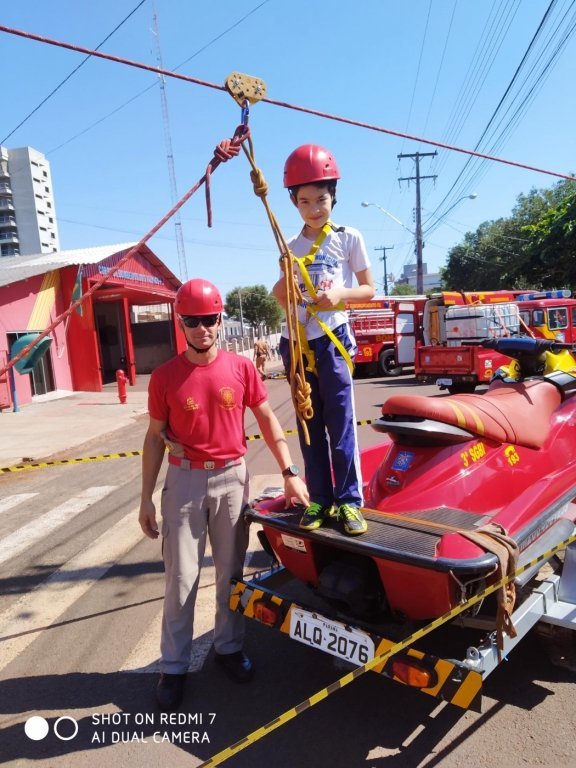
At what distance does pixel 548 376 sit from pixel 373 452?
129 cm

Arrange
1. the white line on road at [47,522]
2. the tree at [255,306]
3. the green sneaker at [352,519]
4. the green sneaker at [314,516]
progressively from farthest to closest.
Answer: the tree at [255,306]
the white line on road at [47,522]
the green sneaker at [314,516]
the green sneaker at [352,519]

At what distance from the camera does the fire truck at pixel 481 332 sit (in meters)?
13.2

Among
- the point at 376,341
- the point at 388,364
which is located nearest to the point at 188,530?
the point at 376,341

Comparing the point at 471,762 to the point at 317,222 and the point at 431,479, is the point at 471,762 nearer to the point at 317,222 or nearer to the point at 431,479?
the point at 431,479

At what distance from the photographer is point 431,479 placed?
2994 mm

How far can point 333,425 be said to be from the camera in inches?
113

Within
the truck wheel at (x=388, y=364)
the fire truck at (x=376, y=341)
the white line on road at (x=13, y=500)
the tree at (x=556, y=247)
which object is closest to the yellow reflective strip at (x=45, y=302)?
the fire truck at (x=376, y=341)

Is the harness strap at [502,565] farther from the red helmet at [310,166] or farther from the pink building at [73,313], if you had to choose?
the pink building at [73,313]

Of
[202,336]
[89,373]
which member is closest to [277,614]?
[202,336]

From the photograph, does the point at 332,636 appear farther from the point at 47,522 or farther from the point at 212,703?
the point at 47,522

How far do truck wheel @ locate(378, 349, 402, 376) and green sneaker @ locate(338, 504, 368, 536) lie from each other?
18.5 m

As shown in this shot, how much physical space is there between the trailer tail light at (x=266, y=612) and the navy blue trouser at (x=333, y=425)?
55 cm

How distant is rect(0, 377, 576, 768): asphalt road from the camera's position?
2520 mm

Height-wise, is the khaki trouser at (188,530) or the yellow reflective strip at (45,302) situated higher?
the yellow reflective strip at (45,302)
